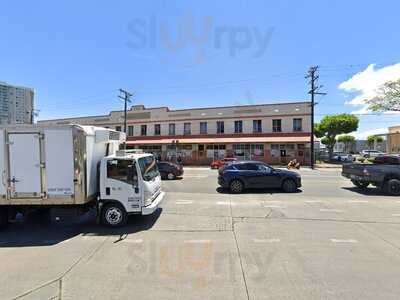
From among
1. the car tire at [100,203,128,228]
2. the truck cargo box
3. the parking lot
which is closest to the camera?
the parking lot

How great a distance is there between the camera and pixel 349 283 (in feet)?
15.2

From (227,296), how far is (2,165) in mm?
6534

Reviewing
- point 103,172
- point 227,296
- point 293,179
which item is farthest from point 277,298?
point 293,179

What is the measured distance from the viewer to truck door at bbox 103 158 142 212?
8.01 metres

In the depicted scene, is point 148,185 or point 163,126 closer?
point 148,185

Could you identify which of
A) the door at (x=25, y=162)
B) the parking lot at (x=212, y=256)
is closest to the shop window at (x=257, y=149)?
the parking lot at (x=212, y=256)

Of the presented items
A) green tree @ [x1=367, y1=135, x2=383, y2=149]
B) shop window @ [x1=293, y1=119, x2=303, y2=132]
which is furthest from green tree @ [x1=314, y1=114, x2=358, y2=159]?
green tree @ [x1=367, y1=135, x2=383, y2=149]

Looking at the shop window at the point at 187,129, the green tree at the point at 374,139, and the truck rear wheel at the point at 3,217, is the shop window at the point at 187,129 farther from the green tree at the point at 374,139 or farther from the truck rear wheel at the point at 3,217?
the green tree at the point at 374,139

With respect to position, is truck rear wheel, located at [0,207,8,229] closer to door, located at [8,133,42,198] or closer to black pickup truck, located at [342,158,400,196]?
door, located at [8,133,42,198]

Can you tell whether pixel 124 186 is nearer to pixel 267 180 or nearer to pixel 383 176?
pixel 267 180

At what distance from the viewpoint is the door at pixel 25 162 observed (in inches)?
302

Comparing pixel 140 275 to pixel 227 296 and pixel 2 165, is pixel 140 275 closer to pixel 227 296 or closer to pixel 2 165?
pixel 227 296

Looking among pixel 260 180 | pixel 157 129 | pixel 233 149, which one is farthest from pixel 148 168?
pixel 157 129

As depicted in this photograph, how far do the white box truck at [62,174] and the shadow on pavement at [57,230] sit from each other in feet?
1.37
